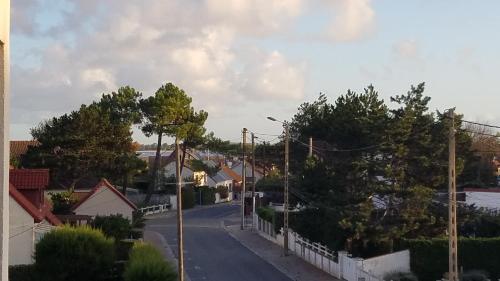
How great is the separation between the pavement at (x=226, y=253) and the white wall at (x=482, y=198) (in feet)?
44.2

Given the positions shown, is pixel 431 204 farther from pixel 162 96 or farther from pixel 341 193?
pixel 162 96

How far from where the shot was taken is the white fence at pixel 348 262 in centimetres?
3196

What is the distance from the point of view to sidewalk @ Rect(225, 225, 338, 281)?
117 ft

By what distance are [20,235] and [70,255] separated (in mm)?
3779

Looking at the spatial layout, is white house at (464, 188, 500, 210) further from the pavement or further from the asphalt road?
the asphalt road

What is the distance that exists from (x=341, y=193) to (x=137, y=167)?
31612mm

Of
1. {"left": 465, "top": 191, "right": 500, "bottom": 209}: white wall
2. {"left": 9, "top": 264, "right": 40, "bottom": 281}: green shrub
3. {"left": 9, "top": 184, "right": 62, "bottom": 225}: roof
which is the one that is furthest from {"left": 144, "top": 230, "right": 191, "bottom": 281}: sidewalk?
{"left": 465, "top": 191, "right": 500, "bottom": 209}: white wall

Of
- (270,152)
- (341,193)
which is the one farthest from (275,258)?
(270,152)

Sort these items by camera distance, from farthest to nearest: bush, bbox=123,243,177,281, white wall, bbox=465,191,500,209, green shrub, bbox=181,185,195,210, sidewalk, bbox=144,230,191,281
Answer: green shrub, bbox=181,185,195,210 < white wall, bbox=465,191,500,209 < sidewalk, bbox=144,230,191,281 < bush, bbox=123,243,177,281

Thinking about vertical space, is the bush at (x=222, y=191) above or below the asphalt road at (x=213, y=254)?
above

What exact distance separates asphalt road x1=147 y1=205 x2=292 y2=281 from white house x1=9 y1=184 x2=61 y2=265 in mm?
7769

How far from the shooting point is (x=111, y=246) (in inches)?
1190

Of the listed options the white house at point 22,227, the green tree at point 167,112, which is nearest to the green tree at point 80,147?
the green tree at point 167,112

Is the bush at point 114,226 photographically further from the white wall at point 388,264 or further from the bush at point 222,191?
the bush at point 222,191
